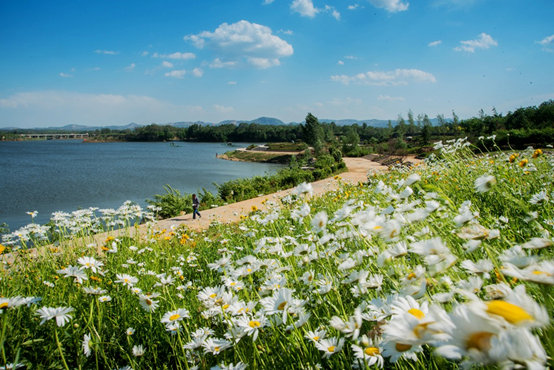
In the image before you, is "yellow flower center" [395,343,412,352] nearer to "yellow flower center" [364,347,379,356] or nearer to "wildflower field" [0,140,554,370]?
"wildflower field" [0,140,554,370]

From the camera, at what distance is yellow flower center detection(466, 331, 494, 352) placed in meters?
0.43

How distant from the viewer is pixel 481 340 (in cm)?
44

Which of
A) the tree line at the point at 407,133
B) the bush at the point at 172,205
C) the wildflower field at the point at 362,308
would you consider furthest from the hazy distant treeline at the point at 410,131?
the bush at the point at 172,205

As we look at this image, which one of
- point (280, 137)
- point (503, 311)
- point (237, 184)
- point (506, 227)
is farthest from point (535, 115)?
point (280, 137)

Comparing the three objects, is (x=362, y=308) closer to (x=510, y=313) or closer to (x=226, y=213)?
(x=510, y=313)

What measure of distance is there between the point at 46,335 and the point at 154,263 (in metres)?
1.74

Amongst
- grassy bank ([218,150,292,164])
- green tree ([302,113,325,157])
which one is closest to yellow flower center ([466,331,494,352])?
grassy bank ([218,150,292,164])

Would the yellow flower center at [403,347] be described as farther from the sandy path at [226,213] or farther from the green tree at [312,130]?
the green tree at [312,130]

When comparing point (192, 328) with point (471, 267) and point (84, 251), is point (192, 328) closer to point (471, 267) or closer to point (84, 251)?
point (471, 267)

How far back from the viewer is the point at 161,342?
2.01 metres

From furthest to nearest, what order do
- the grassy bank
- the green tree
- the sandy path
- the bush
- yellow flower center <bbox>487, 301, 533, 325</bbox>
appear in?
the green tree < the grassy bank < the bush < the sandy path < yellow flower center <bbox>487, 301, 533, 325</bbox>

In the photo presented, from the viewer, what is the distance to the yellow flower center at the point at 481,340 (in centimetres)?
43

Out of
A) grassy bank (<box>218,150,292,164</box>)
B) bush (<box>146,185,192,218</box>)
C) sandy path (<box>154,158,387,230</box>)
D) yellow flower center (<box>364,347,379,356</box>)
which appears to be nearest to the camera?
yellow flower center (<box>364,347,379,356</box>)

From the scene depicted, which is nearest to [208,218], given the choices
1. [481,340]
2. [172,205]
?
[172,205]
